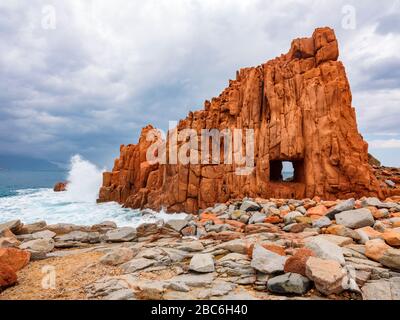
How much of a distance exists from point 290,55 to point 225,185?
46.3ft

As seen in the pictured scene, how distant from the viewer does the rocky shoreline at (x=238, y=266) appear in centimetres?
551

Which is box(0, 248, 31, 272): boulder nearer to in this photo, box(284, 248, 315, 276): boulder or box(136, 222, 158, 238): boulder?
box(136, 222, 158, 238): boulder

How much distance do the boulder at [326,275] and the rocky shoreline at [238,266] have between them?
20mm

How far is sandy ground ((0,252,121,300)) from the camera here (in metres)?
6.20

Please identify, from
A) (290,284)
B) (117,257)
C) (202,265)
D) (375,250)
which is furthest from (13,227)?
(375,250)

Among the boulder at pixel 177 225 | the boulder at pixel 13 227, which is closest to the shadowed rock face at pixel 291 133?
the boulder at pixel 177 225

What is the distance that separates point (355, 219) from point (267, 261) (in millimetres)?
5675

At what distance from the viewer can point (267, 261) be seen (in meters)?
6.48

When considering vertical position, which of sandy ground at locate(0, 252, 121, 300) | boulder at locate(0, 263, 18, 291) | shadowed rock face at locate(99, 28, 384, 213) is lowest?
sandy ground at locate(0, 252, 121, 300)

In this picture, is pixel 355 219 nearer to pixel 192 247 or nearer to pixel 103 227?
pixel 192 247

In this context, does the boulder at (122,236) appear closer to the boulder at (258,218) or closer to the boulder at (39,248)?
the boulder at (39,248)

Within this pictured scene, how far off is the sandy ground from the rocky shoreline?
0.03 meters

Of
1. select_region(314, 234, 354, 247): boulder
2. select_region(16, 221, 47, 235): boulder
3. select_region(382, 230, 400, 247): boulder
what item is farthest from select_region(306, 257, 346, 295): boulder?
select_region(16, 221, 47, 235): boulder
